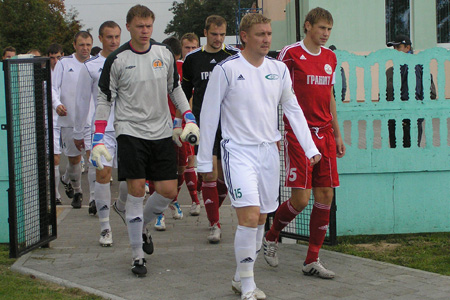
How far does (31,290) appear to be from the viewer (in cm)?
586

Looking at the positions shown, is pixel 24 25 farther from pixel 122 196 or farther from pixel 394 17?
pixel 122 196

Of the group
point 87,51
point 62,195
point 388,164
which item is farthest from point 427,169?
point 62,195

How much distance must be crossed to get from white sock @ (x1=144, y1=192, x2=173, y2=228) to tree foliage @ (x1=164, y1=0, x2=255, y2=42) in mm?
70274

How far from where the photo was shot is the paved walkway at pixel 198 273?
5738 millimetres

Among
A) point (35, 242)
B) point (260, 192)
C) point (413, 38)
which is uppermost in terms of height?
point (413, 38)

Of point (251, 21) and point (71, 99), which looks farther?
point (71, 99)

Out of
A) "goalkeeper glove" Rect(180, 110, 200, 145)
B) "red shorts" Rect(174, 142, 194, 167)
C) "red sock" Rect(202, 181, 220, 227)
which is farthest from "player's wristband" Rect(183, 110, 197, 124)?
"red shorts" Rect(174, 142, 194, 167)

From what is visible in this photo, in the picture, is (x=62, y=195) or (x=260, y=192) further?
(x=62, y=195)

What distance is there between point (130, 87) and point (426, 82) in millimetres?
3134

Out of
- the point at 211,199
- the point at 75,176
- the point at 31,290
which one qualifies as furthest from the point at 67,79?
the point at 31,290

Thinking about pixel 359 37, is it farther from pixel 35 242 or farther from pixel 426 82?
pixel 35 242

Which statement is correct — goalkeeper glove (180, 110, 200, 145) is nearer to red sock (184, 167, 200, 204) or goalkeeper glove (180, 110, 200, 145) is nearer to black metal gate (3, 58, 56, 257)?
black metal gate (3, 58, 56, 257)

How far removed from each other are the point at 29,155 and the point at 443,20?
750 inches

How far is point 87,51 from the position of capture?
10414 mm
